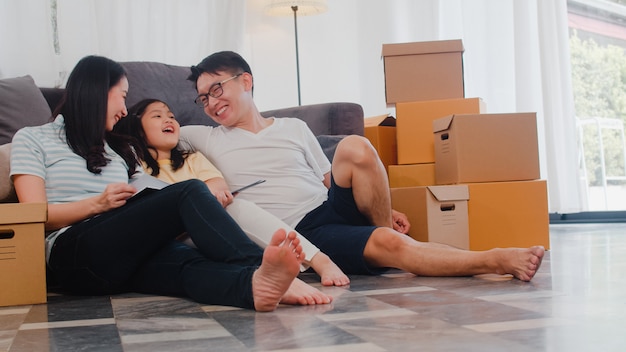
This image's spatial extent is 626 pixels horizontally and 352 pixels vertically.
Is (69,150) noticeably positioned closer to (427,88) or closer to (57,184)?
(57,184)

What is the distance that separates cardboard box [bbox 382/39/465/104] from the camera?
9.78 feet

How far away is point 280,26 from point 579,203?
1.88 metres

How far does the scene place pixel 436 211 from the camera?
8.18 ft

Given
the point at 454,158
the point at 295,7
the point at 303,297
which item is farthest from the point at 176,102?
the point at 303,297

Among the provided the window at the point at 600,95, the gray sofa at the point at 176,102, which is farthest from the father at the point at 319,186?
the window at the point at 600,95

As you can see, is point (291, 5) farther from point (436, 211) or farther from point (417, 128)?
point (436, 211)

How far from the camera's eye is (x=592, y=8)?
4.11 m

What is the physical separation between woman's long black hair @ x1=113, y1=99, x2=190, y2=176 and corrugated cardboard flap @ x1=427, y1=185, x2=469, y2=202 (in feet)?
2.71

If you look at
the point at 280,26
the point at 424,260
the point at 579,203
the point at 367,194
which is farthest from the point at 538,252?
the point at 280,26

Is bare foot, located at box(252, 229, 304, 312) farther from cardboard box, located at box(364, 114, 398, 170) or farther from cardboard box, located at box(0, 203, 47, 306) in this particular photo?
cardboard box, located at box(364, 114, 398, 170)

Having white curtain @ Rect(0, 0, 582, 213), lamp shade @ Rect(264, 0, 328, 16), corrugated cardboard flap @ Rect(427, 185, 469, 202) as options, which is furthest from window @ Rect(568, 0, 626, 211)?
corrugated cardboard flap @ Rect(427, 185, 469, 202)

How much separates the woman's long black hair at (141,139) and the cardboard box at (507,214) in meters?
1.04

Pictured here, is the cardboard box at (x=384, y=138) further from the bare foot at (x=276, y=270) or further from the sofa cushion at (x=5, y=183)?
the bare foot at (x=276, y=270)

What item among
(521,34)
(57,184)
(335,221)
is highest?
(521,34)
